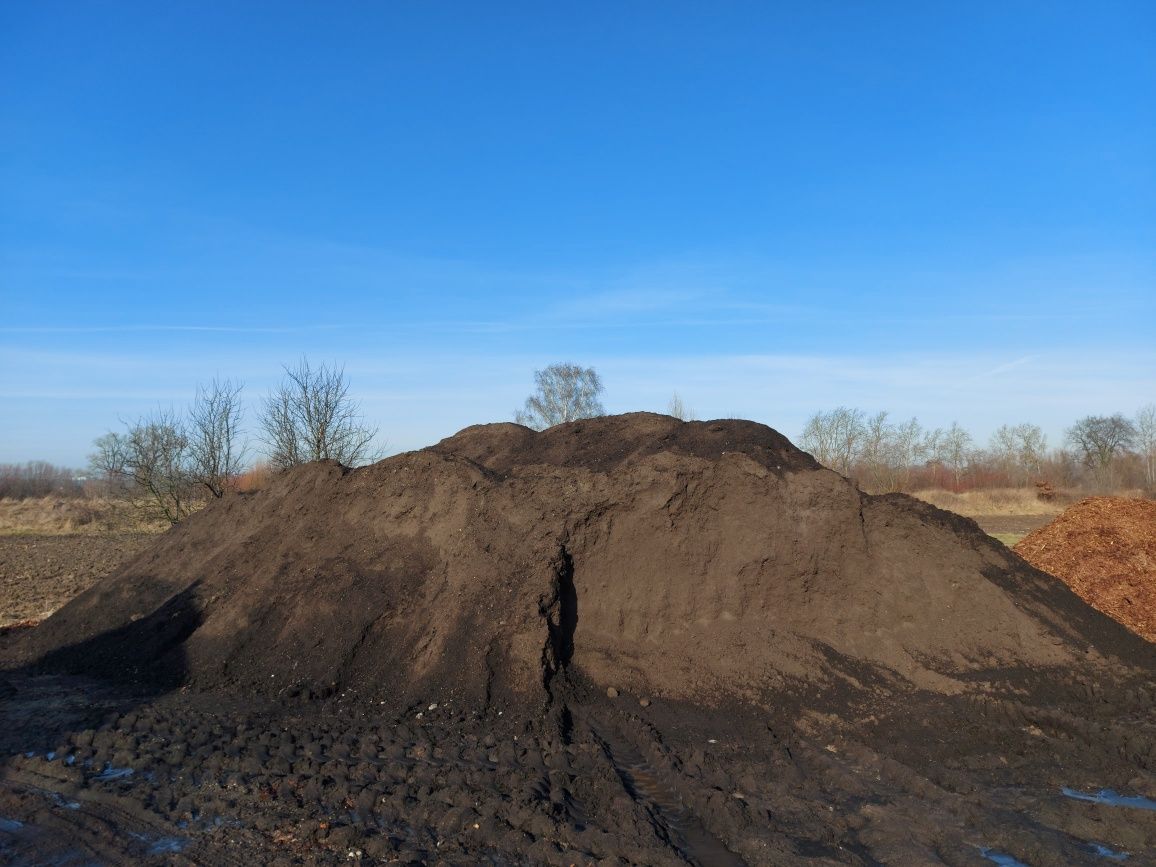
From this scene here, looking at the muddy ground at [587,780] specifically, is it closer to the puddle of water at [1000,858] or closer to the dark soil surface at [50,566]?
the puddle of water at [1000,858]

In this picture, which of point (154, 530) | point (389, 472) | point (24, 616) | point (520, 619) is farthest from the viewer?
point (154, 530)

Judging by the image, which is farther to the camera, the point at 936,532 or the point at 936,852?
the point at 936,532

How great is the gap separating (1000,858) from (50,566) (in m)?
21.6

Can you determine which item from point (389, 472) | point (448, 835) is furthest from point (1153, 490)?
point (448, 835)

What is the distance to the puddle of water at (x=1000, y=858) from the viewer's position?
477 cm

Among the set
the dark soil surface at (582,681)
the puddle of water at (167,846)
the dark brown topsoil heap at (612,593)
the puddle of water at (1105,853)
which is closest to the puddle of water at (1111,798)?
the dark soil surface at (582,681)

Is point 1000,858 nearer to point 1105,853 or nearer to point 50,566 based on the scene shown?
point 1105,853

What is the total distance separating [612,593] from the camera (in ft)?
29.4

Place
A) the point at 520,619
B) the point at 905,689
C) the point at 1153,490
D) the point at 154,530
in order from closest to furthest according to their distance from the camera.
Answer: the point at 905,689, the point at 520,619, the point at 154,530, the point at 1153,490

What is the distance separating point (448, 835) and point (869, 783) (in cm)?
312

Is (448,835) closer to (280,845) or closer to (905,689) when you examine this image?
(280,845)

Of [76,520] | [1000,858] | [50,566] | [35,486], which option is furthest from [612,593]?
[35,486]

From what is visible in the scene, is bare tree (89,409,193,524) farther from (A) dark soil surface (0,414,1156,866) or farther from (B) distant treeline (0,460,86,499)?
(B) distant treeline (0,460,86,499)

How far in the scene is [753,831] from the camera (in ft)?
17.2
